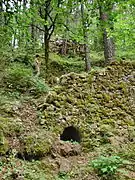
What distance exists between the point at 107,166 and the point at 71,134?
73.3 inches

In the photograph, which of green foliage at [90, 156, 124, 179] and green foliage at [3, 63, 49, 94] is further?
green foliage at [3, 63, 49, 94]

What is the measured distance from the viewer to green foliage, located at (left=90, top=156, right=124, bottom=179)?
216 inches

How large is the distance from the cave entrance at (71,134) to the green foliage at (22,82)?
1683 millimetres

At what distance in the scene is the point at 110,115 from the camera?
749 cm

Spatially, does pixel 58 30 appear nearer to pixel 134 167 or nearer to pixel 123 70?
pixel 123 70

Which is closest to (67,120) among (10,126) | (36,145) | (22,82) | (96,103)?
(96,103)

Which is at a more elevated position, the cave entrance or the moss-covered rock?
the moss-covered rock

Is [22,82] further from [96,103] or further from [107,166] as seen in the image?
[107,166]

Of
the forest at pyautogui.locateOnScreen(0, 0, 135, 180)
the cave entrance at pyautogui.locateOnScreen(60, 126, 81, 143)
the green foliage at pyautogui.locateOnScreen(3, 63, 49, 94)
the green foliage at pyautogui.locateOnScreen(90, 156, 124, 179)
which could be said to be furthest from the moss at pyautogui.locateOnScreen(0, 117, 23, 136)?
the green foliage at pyautogui.locateOnScreen(3, 63, 49, 94)

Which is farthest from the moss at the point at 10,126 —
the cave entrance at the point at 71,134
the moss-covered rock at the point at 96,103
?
the cave entrance at the point at 71,134

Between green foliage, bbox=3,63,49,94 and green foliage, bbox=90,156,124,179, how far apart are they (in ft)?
10.7

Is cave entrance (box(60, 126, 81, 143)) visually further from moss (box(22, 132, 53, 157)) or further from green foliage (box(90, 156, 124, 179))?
green foliage (box(90, 156, 124, 179))

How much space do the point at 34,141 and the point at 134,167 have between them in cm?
226

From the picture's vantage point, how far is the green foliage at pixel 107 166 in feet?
18.0
